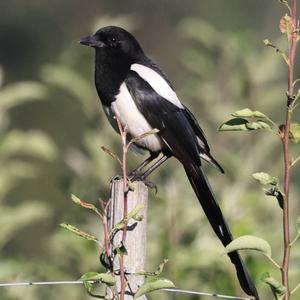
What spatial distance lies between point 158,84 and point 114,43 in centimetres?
44

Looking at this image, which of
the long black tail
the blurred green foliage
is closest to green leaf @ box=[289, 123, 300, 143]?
the long black tail

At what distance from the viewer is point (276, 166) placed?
565 centimetres

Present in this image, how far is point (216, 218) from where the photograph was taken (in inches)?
156

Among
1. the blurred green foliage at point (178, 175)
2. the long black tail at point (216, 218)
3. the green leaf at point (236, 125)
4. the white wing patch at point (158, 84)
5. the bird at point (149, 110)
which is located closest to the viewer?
the green leaf at point (236, 125)

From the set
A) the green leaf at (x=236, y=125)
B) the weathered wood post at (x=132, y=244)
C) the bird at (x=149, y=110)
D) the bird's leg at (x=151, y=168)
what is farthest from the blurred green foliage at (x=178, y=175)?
the green leaf at (x=236, y=125)

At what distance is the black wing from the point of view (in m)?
4.67

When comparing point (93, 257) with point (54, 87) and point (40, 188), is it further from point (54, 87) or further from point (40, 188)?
point (40, 188)

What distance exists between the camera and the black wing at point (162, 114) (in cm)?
467

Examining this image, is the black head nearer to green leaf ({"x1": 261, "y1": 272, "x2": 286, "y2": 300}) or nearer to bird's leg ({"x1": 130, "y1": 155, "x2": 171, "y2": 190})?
bird's leg ({"x1": 130, "y1": 155, "x2": 171, "y2": 190})

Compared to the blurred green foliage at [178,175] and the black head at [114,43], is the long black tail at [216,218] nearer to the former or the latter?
the blurred green foliage at [178,175]

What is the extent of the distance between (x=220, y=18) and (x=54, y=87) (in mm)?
12504

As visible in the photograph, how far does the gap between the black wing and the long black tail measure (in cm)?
21

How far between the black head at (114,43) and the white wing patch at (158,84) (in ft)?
0.70

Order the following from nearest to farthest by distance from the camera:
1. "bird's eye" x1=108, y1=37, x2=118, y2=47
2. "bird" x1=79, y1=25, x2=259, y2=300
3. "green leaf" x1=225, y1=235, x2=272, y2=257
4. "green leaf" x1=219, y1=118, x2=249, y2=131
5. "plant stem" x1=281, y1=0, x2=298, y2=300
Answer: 1. "plant stem" x1=281, y1=0, x2=298, y2=300
2. "green leaf" x1=225, y1=235, x2=272, y2=257
3. "green leaf" x1=219, y1=118, x2=249, y2=131
4. "bird" x1=79, y1=25, x2=259, y2=300
5. "bird's eye" x1=108, y1=37, x2=118, y2=47
